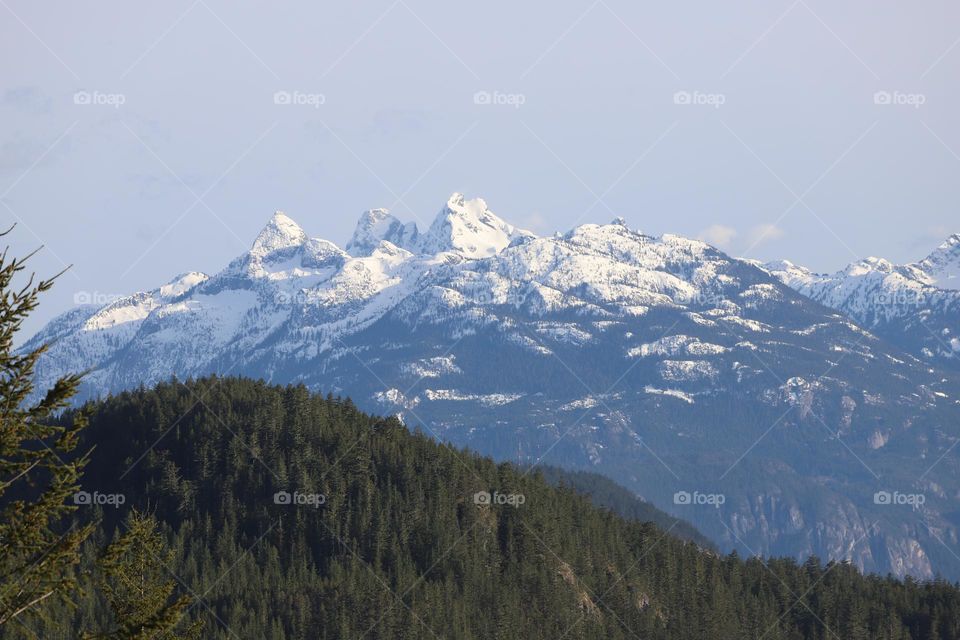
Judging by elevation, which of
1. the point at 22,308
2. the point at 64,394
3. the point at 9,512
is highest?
the point at 22,308

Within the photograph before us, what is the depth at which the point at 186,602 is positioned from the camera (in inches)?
1850

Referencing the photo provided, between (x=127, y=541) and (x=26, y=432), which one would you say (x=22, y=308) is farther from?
(x=127, y=541)

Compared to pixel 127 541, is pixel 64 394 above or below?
above

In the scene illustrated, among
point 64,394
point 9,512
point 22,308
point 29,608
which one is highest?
point 22,308

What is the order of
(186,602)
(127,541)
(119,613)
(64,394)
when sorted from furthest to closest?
1. (119,613)
2. (186,602)
3. (127,541)
4. (64,394)

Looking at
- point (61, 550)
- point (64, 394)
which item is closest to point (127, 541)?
point (61, 550)

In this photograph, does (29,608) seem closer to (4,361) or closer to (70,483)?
(70,483)

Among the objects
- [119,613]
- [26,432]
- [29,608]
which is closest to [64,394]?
[26,432]

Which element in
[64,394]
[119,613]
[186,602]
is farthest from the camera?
[119,613]

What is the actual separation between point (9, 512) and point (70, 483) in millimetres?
2176

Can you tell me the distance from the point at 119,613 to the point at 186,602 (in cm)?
1643

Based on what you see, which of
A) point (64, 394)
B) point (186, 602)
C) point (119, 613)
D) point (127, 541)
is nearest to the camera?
point (64, 394)

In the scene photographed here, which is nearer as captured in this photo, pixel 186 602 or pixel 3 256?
pixel 3 256

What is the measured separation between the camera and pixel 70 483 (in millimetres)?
43188
